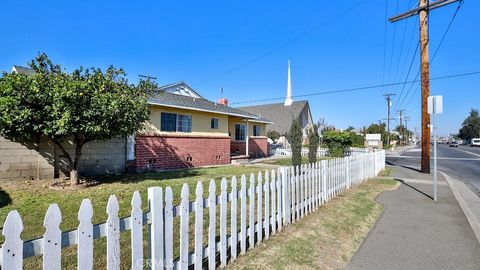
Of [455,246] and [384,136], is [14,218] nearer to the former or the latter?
[455,246]

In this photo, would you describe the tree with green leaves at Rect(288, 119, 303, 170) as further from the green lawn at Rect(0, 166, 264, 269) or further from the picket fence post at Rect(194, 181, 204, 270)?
the picket fence post at Rect(194, 181, 204, 270)

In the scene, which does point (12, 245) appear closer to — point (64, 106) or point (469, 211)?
point (64, 106)

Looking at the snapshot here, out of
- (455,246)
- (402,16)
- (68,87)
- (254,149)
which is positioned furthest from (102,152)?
(402,16)

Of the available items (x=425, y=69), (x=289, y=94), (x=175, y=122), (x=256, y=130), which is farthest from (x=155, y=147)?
(x=289, y=94)

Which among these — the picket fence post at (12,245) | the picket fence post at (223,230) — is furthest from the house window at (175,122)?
the picket fence post at (12,245)

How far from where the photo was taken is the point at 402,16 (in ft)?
50.6

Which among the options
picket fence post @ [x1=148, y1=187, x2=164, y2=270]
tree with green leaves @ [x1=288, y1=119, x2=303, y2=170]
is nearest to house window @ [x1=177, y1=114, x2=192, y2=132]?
tree with green leaves @ [x1=288, y1=119, x2=303, y2=170]

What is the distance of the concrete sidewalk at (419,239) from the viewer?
3959mm

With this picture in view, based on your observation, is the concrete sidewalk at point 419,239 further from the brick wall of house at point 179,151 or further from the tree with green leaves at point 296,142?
the brick wall of house at point 179,151

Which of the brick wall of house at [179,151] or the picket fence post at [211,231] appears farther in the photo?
the brick wall of house at [179,151]

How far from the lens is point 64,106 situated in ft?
25.4

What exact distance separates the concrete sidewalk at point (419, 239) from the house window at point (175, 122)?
1030 cm

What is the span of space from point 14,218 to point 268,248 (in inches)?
125

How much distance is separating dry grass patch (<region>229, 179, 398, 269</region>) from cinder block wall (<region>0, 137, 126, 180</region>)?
8980 millimetres
